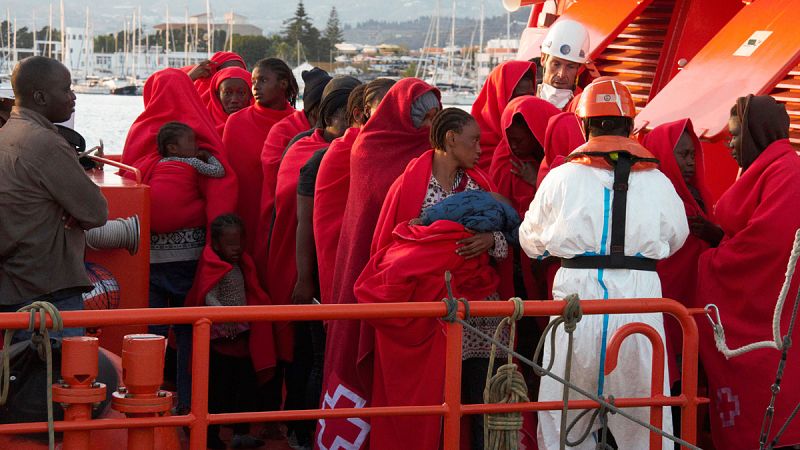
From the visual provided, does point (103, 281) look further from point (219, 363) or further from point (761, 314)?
point (761, 314)

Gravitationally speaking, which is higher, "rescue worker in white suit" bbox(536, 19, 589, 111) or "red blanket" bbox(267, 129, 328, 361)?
"rescue worker in white suit" bbox(536, 19, 589, 111)

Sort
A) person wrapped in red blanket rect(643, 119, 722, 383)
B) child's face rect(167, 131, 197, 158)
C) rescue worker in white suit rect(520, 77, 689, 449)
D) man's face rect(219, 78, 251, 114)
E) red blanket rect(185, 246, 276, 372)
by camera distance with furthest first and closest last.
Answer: man's face rect(219, 78, 251, 114) → child's face rect(167, 131, 197, 158) → red blanket rect(185, 246, 276, 372) → person wrapped in red blanket rect(643, 119, 722, 383) → rescue worker in white suit rect(520, 77, 689, 449)

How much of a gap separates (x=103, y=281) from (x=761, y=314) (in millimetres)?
3023

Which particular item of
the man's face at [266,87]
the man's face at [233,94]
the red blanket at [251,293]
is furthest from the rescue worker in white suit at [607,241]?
the man's face at [233,94]

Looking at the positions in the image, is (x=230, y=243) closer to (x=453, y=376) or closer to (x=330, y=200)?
(x=330, y=200)

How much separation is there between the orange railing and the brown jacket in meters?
1.12

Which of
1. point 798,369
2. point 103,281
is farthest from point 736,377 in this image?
point 103,281

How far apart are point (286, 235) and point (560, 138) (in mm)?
1789

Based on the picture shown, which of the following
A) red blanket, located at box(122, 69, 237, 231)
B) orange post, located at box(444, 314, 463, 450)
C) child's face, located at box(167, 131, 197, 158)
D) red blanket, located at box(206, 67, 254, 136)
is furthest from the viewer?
red blanket, located at box(206, 67, 254, 136)

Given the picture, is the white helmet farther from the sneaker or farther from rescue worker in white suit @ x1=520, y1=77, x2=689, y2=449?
the sneaker

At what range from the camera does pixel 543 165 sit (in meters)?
5.75

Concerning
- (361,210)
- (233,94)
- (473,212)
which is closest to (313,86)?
(233,94)

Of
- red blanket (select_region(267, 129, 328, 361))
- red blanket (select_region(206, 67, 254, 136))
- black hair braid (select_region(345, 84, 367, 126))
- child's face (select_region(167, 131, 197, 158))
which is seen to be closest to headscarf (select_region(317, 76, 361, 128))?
red blanket (select_region(267, 129, 328, 361))

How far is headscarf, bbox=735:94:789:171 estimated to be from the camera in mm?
5590
